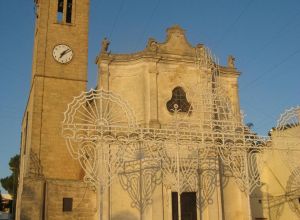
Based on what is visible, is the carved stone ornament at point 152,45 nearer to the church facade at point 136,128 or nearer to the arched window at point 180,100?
the church facade at point 136,128

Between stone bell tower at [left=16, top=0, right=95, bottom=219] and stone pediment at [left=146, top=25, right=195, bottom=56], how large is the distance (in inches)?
191

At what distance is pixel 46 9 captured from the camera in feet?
76.5

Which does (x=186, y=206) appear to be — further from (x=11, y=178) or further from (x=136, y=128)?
(x=11, y=178)

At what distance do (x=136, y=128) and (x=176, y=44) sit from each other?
7199 millimetres

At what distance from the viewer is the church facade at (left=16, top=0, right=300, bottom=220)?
730 inches

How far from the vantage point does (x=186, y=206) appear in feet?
64.6

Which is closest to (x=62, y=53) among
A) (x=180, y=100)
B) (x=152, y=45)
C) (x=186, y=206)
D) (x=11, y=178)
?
(x=152, y=45)

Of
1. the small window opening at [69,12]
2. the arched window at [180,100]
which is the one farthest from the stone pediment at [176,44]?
the small window opening at [69,12]

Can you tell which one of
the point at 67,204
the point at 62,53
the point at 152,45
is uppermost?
the point at 62,53

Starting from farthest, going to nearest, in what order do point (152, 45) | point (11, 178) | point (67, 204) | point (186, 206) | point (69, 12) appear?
point (11, 178)
point (69, 12)
point (152, 45)
point (186, 206)
point (67, 204)

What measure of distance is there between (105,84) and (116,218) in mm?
6714

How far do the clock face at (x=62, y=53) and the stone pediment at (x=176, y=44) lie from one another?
17.2ft

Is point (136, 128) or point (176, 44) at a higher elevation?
point (176, 44)

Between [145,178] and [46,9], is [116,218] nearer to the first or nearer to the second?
[145,178]
